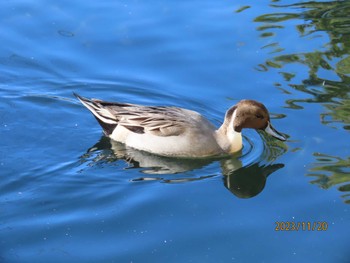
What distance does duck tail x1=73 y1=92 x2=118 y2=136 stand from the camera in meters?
10.5

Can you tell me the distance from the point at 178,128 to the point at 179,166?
54 cm

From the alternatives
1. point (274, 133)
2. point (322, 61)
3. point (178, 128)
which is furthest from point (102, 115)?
point (322, 61)

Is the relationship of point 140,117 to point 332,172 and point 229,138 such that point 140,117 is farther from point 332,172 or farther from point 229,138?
point 332,172

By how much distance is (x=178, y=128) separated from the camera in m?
10.3

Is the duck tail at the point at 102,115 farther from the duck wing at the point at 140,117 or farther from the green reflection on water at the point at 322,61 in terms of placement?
the green reflection on water at the point at 322,61

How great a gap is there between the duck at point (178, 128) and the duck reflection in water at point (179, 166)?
10 cm

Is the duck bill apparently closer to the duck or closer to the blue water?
the duck

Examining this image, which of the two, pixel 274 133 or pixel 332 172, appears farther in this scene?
pixel 274 133

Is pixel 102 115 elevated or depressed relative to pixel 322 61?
depressed

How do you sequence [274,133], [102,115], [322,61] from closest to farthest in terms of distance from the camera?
[274,133] < [102,115] < [322,61]

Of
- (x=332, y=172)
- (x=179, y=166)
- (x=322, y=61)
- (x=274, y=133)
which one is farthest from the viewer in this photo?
Result: (x=322, y=61)

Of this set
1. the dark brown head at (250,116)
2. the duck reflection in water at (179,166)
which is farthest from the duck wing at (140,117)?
the dark brown head at (250,116)

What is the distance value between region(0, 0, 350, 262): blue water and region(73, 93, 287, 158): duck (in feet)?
0.60

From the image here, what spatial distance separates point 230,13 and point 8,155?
5106 millimetres
